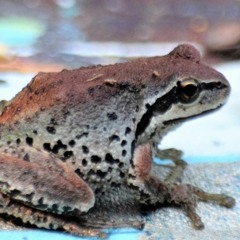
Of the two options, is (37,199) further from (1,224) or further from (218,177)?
(218,177)

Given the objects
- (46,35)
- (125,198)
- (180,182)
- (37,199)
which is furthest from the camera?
(46,35)

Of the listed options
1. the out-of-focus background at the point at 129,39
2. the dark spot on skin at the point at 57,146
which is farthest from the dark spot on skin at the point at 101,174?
the out-of-focus background at the point at 129,39

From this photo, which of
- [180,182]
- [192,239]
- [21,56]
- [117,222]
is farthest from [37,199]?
[21,56]

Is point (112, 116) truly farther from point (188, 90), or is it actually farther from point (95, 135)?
point (188, 90)

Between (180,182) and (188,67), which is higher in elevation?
(188,67)

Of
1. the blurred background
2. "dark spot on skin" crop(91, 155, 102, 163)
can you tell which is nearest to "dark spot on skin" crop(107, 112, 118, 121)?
"dark spot on skin" crop(91, 155, 102, 163)

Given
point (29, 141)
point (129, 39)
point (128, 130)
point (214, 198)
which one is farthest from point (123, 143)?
point (129, 39)
